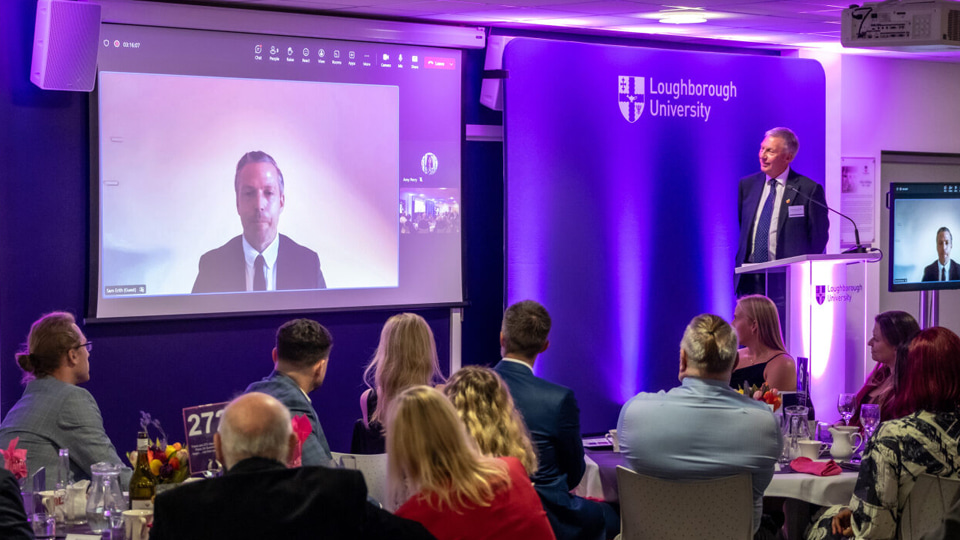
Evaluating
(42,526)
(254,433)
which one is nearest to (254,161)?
(42,526)

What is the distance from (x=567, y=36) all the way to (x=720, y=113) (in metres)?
1.24

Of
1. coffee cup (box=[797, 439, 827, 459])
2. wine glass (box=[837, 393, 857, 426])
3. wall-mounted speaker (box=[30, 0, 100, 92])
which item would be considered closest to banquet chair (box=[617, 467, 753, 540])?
coffee cup (box=[797, 439, 827, 459])

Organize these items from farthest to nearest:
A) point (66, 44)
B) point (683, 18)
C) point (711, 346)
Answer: point (683, 18) → point (66, 44) → point (711, 346)

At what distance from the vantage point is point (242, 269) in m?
6.31

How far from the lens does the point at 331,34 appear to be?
6453 millimetres

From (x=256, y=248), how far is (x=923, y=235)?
4.51 meters

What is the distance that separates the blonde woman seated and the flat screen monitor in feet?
16.8

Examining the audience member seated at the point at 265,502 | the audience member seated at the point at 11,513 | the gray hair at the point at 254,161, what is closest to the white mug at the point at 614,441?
the audience member seated at the point at 265,502

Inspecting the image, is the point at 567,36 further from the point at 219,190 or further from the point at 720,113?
the point at 219,190

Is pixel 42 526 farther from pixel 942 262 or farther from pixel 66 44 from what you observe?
pixel 942 262

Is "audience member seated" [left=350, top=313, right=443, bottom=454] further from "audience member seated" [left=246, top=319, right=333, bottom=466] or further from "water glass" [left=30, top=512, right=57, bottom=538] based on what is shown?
"water glass" [left=30, top=512, right=57, bottom=538]

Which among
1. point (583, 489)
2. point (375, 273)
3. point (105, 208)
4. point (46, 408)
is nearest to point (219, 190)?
point (105, 208)

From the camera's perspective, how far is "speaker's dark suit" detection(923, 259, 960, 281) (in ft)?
23.7

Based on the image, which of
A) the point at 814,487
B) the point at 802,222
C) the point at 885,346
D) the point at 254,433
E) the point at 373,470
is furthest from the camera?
the point at 802,222
